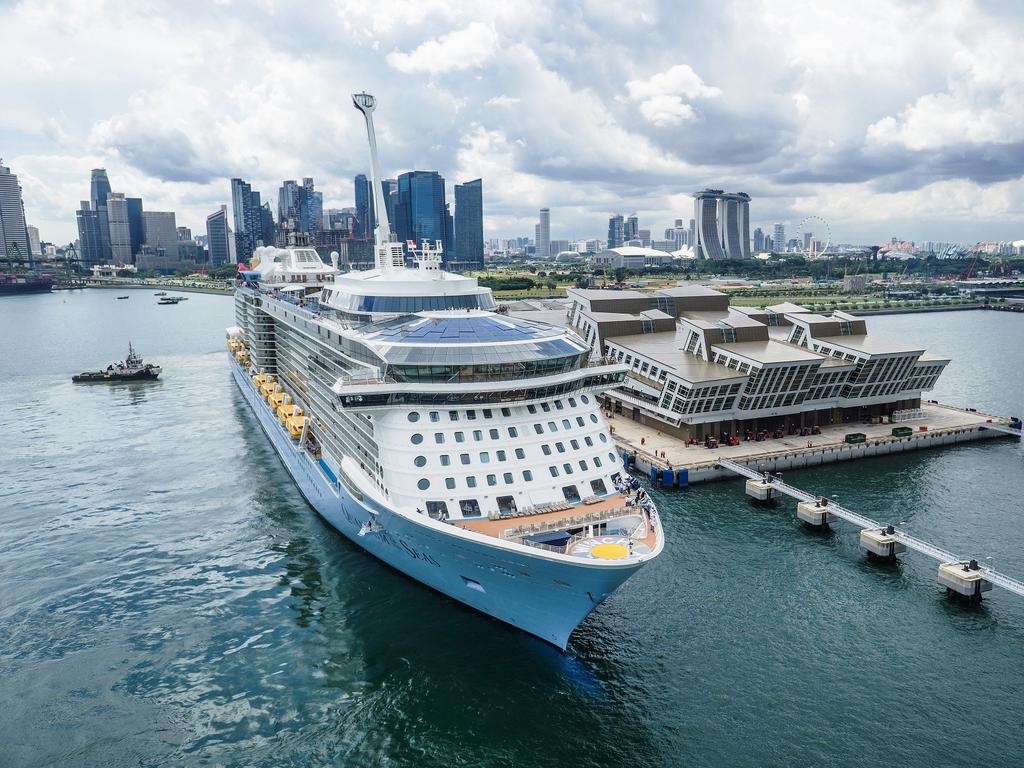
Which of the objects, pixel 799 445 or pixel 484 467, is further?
pixel 799 445

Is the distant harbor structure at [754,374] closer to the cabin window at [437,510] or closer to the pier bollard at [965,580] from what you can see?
the pier bollard at [965,580]

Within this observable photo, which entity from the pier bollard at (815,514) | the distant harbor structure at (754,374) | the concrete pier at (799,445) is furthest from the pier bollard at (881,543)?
the distant harbor structure at (754,374)

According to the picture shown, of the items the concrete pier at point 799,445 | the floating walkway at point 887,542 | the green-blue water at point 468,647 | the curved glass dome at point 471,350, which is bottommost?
the green-blue water at point 468,647

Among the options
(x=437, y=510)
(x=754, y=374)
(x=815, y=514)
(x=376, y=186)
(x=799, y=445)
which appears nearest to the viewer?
(x=437, y=510)

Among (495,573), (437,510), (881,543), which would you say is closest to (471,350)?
(437,510)

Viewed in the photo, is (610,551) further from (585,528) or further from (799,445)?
(799,445)

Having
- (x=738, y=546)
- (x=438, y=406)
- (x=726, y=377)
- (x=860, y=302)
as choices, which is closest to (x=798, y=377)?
(x=726, y=377)
